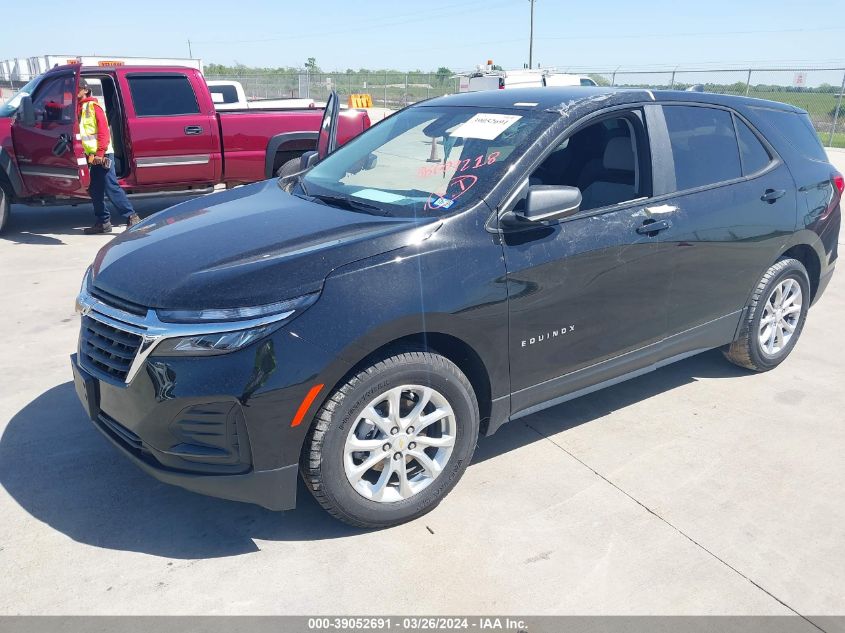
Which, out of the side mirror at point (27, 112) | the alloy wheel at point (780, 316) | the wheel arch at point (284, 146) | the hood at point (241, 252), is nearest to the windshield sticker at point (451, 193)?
the hood at point (241, 252)

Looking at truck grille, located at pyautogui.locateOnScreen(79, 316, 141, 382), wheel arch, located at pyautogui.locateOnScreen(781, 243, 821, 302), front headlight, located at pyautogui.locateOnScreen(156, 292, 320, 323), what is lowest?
wheel arch, located at pyautogui.locateOnScreen(781, 243, 821, 302)

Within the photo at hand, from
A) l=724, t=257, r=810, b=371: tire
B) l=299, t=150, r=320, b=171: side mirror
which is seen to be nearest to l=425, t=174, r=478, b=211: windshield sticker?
l=299, t=150, r=320, b=171: side mirror

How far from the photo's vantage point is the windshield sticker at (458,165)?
3420mm

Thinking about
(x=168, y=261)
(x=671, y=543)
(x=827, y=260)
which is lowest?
(x=671, y=543)

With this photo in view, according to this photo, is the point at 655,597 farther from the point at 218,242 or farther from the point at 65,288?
the point at 65,288

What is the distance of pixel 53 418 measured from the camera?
406cm

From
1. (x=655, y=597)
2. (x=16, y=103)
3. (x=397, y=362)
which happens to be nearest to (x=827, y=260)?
(x=655, y=597)

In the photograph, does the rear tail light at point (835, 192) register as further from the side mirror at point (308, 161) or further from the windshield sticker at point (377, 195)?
the side mirror at point (308, 161)

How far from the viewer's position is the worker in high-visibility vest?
783 centimetres

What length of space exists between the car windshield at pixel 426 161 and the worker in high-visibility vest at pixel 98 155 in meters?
4.64

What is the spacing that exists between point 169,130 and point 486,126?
20.6ft

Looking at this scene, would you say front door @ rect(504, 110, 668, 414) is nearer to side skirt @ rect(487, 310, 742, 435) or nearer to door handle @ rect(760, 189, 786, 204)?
side skirt @ rect(487, 310, 742, 435)

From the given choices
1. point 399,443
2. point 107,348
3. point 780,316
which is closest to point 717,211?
point 780,316

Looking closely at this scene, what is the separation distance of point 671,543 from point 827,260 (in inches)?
114
